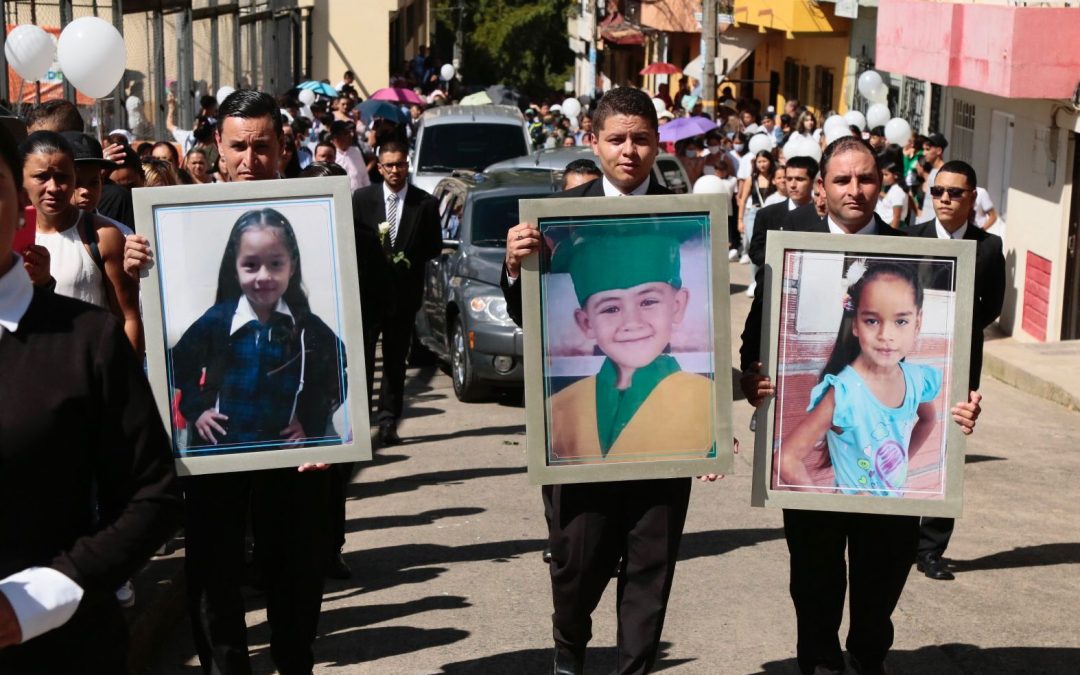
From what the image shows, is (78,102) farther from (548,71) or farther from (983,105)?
(548,71)

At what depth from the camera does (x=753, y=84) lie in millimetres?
43656

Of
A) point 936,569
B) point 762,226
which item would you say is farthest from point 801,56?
point 936,569

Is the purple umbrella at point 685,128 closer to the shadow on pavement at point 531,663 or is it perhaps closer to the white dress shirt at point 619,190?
the shadow on pavement at point 531,663

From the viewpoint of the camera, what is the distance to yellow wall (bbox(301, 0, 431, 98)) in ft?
160

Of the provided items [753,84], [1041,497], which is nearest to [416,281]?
[1041,497]

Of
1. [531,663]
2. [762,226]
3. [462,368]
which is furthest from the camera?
[462,368]

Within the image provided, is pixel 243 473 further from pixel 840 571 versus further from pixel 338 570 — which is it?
pixel 338 570

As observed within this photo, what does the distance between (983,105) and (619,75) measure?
2201 inches

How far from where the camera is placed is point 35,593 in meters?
2.82

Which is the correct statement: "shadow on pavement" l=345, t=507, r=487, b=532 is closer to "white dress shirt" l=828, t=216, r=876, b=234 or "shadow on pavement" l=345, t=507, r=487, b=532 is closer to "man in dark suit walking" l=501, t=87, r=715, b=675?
"man in dark suit walking" l=501, t=87, r=715, b=675

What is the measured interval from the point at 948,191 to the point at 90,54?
8027mm

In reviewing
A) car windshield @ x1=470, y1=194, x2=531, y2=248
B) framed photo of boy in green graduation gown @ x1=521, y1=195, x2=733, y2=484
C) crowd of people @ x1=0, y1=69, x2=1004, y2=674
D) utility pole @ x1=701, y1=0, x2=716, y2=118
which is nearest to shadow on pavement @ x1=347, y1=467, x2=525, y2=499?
crowd of people @ x1=0, y1=69, x2=1004, y2=674

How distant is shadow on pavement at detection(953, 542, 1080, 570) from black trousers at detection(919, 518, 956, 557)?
12.2 inches

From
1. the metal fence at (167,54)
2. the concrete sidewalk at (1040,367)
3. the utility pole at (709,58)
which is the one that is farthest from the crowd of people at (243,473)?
the utility pole at (709,58)
